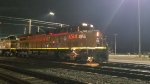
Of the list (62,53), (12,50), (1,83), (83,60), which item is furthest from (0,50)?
(1,83)

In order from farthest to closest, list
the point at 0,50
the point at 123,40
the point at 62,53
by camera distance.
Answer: the point at 123,40 → the point at 0,50 → the point at 62,53

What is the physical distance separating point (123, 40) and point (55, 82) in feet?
367

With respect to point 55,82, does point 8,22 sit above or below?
above

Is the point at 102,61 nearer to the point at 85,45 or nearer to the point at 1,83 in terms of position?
the point at 85,45

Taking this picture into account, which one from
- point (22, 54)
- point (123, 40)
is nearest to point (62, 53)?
point (22, 54)

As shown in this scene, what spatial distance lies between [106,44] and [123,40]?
318ft

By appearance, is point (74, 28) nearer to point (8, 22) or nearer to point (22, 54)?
point (22, 54)

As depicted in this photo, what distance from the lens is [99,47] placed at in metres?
27.8

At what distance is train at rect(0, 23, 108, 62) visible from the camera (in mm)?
27781

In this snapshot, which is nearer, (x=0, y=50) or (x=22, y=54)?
(x=22, y=54)

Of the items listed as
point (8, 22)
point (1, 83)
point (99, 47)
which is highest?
point (8, 22)

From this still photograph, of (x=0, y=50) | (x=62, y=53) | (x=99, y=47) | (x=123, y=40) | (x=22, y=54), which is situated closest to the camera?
(x=99, y=47)

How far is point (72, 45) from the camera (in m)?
29.5

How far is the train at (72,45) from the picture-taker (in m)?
27.8
